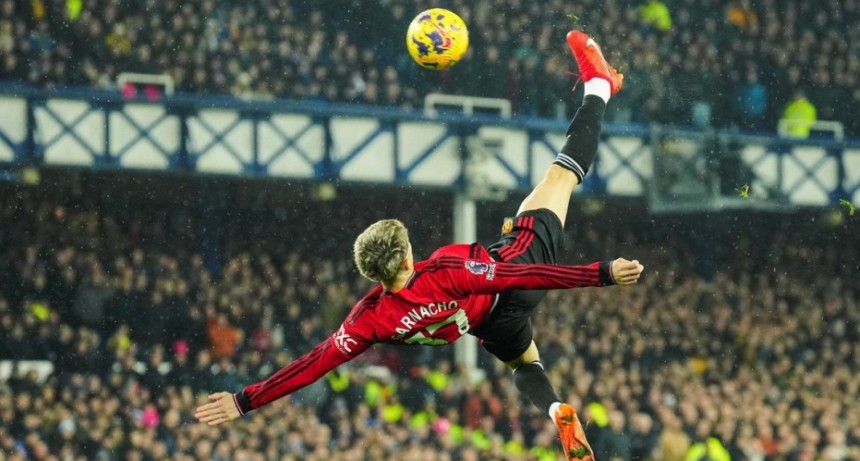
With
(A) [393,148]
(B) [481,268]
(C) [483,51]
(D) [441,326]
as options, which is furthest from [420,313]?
(C) [483,51]

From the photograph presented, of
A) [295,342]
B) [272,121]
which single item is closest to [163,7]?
[272,121]

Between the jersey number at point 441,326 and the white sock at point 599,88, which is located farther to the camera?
the white sock at point 599,88

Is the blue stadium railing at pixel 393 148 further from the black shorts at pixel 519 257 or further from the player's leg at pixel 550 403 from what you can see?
the black shorts at pixel 519 257

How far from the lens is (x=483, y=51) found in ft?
60.9

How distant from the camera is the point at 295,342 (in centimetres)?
1638

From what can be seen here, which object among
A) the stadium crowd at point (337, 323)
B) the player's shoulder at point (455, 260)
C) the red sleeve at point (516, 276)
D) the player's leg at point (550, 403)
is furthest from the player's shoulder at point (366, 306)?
the stadium crowd at point (337, 323)

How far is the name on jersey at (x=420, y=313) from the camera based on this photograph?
6930mm

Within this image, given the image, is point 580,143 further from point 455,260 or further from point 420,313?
point 420,313

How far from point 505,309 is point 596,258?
14097 mm

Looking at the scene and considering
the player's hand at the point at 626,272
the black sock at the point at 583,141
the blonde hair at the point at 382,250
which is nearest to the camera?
the player's hand at the point at 626,272

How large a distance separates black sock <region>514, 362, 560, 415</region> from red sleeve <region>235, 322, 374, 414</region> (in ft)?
4.38

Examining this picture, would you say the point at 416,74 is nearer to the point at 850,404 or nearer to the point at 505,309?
the point at 850,404

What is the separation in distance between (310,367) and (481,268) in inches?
44.2

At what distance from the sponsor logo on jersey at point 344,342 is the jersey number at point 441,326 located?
41 cm
